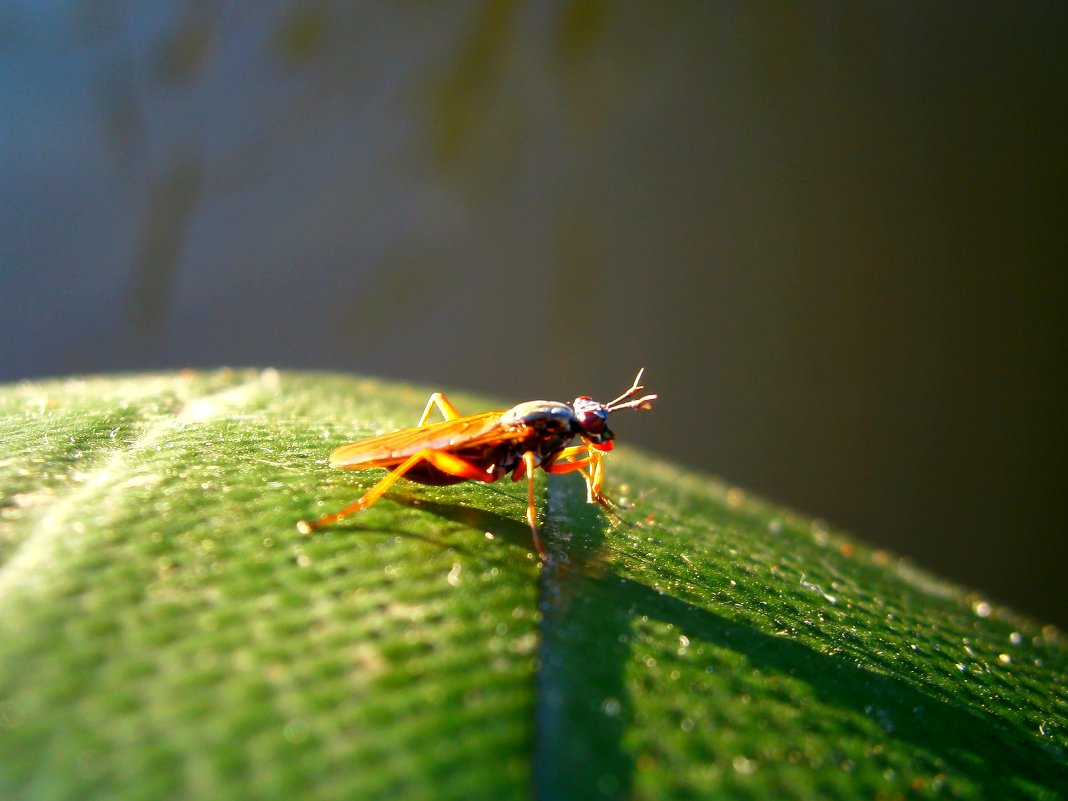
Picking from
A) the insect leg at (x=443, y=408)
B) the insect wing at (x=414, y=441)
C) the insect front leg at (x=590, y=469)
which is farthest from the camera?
the insect leg at (x=443, y=408)

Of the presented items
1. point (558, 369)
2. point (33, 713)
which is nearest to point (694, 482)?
point (33, 713)

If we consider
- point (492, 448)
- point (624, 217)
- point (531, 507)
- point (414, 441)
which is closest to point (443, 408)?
point (492, 448)

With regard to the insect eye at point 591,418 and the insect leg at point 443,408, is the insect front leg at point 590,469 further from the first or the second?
the insect leg at point 443,408

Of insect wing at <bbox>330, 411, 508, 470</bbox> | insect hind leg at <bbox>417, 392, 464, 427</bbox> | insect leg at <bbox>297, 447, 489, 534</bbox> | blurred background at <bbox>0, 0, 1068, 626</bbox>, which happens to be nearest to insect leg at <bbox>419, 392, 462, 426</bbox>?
insect hind leg at <bbox>417, 392, 464, 427</bbox>

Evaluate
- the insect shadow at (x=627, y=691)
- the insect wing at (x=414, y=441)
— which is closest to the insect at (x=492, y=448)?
the insect wing at (x=414, y=441)

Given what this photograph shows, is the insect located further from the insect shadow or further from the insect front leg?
the insect shadow

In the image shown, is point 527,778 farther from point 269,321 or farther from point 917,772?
point 269,321

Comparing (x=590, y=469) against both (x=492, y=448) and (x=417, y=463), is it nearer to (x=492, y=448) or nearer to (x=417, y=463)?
(x=492, y=448)
